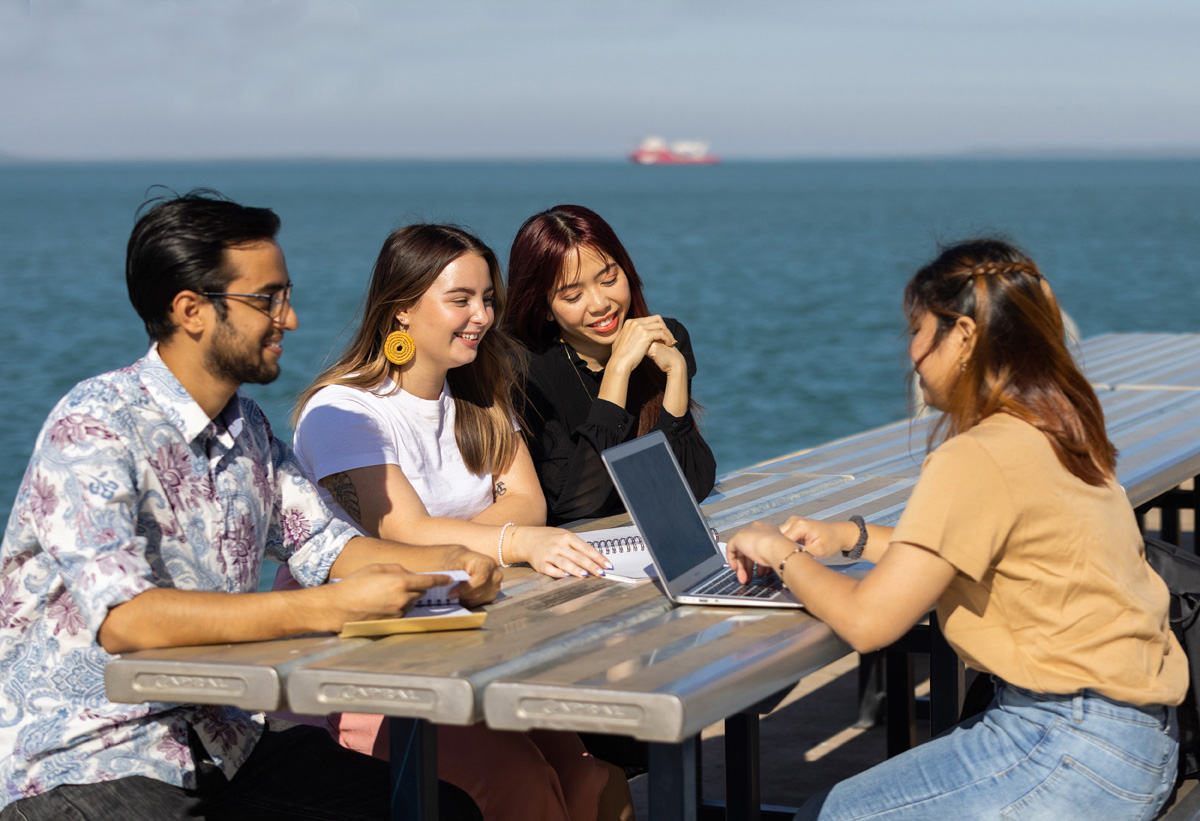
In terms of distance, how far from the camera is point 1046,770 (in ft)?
7.84

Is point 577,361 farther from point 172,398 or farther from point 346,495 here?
point 172,398

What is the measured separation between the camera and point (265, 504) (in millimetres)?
2785

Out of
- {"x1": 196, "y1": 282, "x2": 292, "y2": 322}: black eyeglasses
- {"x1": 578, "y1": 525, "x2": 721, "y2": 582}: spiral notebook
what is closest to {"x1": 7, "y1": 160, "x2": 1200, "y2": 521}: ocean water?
{"x1": 578, "y1": 525, "x2": 721, "y2": 582}: spiral notebook

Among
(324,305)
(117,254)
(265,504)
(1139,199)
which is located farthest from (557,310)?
(1139,199)

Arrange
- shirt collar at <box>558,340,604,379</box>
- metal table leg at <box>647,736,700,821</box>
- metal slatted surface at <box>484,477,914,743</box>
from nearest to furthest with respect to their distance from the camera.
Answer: metal slatted surface at <box>484,477,914,743</box>
metal table leg at <box>647,736,700,821</box>
shirt collar at <box>558,340,604,379</box>

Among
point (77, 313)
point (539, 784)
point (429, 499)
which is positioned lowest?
point (77, 313)

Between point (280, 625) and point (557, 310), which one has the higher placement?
point (557, 310)

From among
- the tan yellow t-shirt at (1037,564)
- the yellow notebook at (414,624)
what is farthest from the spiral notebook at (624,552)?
the tan yellow t-shirt at (1037,564)

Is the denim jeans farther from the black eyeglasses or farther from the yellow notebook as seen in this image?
the black eyeglasses

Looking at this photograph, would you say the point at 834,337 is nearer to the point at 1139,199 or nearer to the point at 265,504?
the point at 265,504

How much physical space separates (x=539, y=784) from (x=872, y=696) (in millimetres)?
2412

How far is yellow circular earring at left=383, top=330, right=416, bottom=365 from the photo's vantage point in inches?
144

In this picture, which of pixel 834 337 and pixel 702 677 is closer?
pixel 702 677

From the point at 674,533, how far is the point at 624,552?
14.7 inches
